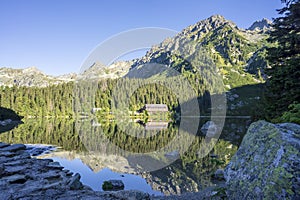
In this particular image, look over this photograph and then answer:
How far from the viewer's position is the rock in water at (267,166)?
4.14 metres

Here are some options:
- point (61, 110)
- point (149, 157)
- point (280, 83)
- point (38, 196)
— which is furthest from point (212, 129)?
point (61, 110)

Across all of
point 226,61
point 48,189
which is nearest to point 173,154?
point 48,189

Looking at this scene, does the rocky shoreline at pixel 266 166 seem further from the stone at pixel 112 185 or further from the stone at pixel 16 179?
the stone at pixel 112 185

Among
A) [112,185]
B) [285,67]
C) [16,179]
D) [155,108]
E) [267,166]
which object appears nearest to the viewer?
[267,166]

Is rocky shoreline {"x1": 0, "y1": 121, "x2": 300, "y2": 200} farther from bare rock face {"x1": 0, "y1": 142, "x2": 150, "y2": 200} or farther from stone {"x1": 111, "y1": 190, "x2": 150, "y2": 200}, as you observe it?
stone {"x1": 111, "y1": 190, "x2": 150, "y2": 200}

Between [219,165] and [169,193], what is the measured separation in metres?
6.60

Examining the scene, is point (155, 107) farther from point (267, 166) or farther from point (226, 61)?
point (226, 61)

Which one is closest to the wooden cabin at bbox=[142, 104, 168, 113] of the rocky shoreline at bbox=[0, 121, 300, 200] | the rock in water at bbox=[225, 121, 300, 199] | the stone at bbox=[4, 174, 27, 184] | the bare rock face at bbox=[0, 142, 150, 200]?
the bare rock face at bbox=[0, 142, 150, 200]

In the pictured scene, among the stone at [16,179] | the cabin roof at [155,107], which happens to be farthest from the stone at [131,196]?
the cabin roof at [155,107]

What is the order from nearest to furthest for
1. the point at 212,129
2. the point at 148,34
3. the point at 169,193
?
the point at 169,193
the point at 148,34
the point at 212,129

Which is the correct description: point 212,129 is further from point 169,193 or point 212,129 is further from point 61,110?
point 61,110

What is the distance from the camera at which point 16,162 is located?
15125 millimetres

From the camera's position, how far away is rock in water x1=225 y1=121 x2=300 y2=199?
4.14m

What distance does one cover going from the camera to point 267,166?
4.62m
